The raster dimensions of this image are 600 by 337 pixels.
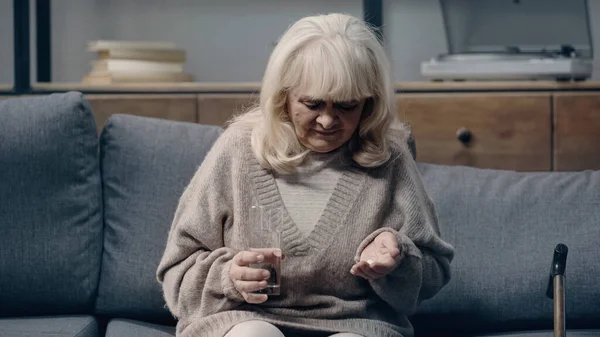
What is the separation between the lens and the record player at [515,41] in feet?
8.16

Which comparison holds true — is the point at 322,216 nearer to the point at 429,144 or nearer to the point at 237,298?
the point at 237,298

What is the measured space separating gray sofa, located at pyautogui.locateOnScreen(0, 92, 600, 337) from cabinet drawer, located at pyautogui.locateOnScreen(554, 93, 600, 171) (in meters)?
0.24

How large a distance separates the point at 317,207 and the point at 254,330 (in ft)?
1.00

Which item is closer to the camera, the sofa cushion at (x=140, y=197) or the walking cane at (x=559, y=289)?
the walking cane at (x=559, y=289)

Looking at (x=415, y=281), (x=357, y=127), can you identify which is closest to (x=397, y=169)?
(x=357, y=127)

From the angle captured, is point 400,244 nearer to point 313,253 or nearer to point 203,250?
point 313,253

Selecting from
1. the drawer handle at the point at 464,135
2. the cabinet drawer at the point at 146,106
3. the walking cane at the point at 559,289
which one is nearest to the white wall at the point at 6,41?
the cabinet drawer at the point at 146,106

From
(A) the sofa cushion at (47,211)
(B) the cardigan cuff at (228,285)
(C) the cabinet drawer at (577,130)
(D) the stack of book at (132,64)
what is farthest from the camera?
(D) the stack of book at (132,64)

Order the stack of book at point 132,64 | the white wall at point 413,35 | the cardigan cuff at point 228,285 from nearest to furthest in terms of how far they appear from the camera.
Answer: the cardigan cuff at point 228,285, the stack of book at point 132,64, the white wall at point 413,35

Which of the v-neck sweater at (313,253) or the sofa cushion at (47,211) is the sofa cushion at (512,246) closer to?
the v-neck sweater at (313,253)

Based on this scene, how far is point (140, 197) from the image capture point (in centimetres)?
220

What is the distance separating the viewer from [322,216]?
1.84 m

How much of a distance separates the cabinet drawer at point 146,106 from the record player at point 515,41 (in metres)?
0.64

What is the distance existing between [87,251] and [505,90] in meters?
1.15
